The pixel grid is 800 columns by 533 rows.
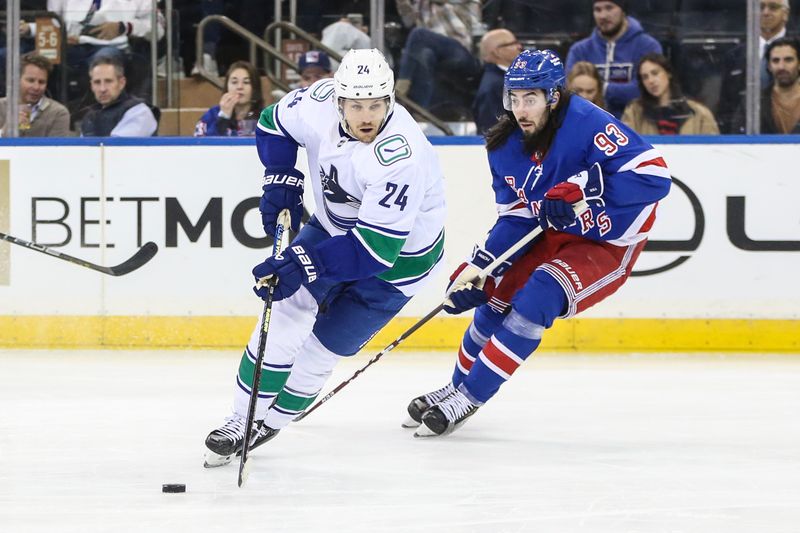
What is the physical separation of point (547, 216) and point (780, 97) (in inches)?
94.0

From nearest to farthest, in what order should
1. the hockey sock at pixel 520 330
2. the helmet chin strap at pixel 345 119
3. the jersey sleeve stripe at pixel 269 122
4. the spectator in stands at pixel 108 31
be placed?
the helmet chin strap at pixel 345 119
the jersey sleeve stripe at pixel 269 122
the hockey sock at pixel 520 330
the spectator in stands at pixel 108 31

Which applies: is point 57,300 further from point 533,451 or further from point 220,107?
point 533,451

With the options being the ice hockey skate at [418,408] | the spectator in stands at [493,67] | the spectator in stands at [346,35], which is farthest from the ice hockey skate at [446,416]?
the spectator in stands at [346,35]

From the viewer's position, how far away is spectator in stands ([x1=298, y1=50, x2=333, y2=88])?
594 cm

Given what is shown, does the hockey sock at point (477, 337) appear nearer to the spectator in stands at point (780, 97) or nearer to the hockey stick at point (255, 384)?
the hockey stick at point (255, 384)

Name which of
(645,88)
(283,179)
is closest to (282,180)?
(283,179)

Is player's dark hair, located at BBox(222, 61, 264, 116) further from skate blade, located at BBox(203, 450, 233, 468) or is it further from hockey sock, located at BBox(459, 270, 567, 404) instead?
skate blade, located at BBox(203, 450, 233, 468)

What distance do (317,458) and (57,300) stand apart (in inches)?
105

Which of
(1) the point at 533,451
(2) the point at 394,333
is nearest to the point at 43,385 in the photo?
(2) the point at 394,333

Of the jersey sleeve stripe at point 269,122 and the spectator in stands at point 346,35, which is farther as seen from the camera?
the spectator in stands at point 346,35

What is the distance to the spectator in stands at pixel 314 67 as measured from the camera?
5938 millimetres

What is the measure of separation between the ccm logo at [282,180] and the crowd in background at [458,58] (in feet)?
7.26

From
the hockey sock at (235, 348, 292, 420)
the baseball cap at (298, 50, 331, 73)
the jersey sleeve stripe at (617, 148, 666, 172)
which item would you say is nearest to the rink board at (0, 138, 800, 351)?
the baseball cap at (298, 50, 331, 73)

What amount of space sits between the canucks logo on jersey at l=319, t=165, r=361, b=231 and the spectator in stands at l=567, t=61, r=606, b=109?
2.39 m
